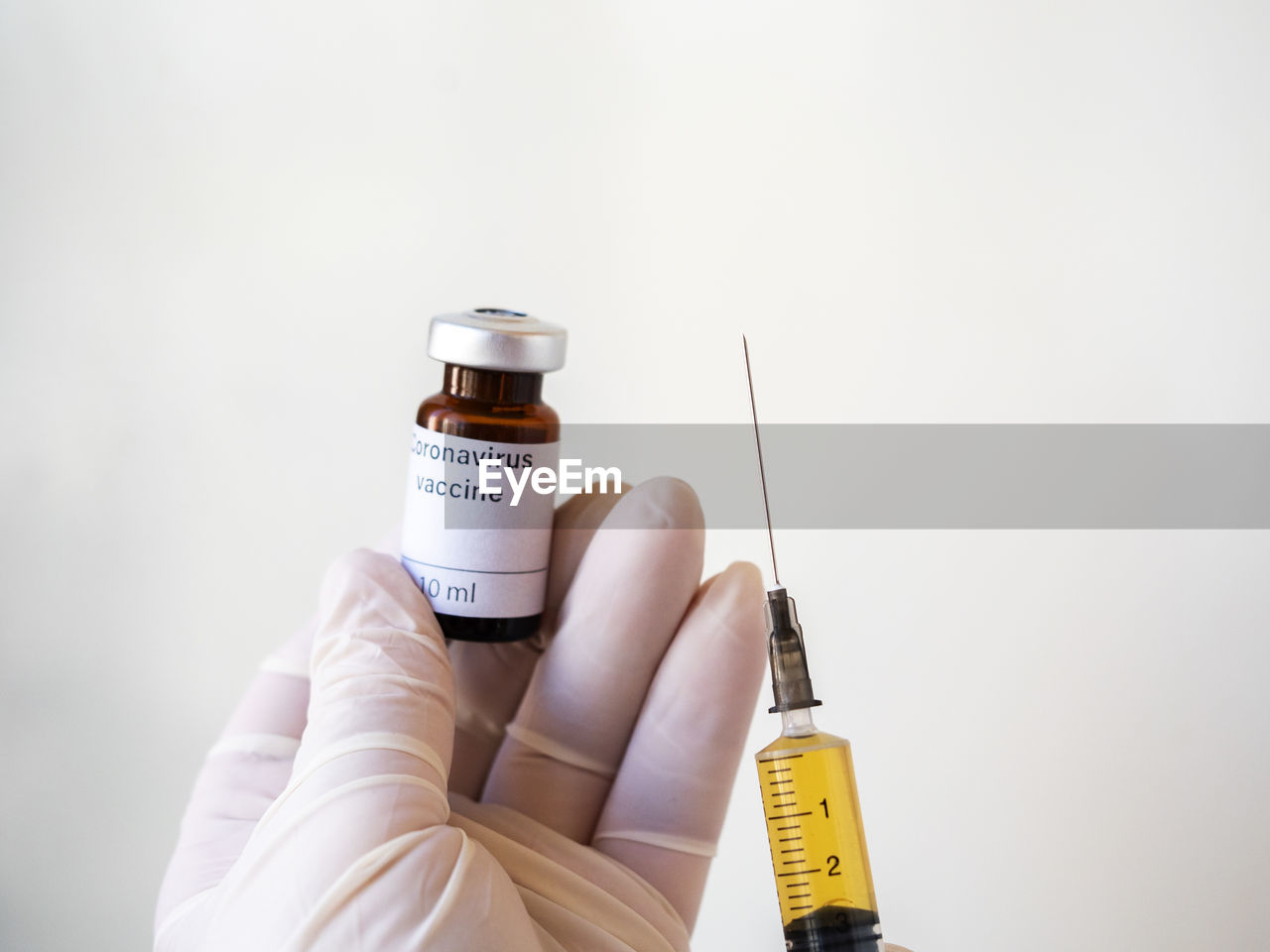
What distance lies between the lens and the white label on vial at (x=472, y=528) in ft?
3.48

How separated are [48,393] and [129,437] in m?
0.14

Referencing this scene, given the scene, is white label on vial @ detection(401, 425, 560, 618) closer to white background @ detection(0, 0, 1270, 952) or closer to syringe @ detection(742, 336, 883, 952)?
syringe @ detection(742, 336, 883, 952)

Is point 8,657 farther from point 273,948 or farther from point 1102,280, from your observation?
point 1102,280

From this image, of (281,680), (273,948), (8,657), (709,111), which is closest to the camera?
(273,948)

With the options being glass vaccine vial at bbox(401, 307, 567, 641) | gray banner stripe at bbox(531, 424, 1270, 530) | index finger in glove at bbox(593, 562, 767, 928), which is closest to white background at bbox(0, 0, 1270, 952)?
gray banner stripe at bbox(531, 424, 1270, 530)

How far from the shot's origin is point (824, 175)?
1427mm

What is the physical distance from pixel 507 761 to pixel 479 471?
40cm

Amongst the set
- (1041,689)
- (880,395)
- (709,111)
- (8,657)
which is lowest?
(1041,689)

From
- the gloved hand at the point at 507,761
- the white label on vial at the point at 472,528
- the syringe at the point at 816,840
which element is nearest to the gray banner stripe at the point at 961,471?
the gloved hand at the point at 507,761

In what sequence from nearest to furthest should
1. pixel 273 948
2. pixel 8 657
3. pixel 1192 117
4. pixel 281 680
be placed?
pixel 273 948
pixel 1192 117
pixel 281 680
pixel 8 657

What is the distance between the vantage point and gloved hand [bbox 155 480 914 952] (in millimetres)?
871

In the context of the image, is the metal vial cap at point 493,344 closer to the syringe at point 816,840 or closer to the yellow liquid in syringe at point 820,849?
the syringe at point 816,840

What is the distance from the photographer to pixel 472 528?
1.08 meters

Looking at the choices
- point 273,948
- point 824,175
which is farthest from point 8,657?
point 824,175
